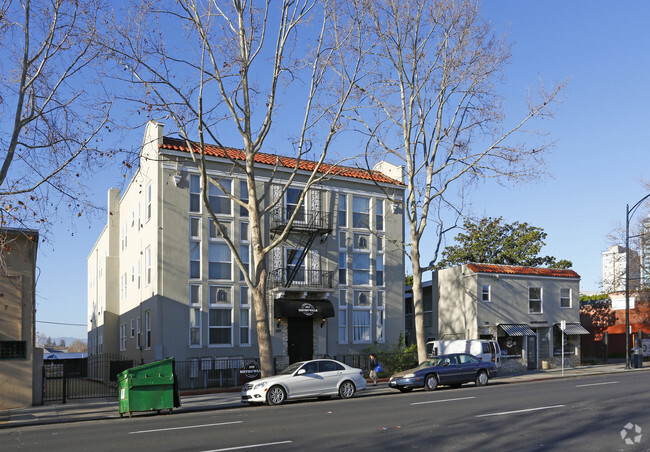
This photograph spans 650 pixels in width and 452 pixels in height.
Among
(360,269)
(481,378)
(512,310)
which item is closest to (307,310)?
(360,269)

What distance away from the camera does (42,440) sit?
44.6 ft

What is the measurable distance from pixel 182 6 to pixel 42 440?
13.6 meters

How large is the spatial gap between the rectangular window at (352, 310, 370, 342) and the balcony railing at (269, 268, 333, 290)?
2.74m

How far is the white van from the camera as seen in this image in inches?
1214

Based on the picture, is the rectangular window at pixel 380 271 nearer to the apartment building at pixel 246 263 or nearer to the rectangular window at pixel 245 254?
the apartment building at pixel 246 263

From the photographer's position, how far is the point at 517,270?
125 feet

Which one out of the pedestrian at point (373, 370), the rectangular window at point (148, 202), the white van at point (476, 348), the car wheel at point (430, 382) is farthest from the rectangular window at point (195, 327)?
the car wheel at point (430, 382)

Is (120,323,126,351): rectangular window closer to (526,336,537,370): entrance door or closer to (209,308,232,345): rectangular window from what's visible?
(209,308,232,345): rectangular window

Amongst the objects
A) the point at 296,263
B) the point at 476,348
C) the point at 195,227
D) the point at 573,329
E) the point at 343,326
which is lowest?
the point at 476,348

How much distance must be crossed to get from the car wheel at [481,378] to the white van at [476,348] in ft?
14.6

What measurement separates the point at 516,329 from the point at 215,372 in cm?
1682

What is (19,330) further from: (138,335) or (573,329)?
(573,329)

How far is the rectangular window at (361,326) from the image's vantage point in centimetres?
3450

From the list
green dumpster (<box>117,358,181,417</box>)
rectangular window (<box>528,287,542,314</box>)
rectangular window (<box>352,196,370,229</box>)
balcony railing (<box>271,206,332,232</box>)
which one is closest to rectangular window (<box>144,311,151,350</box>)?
balcony railing (<box>271,206,332,232</box>)
